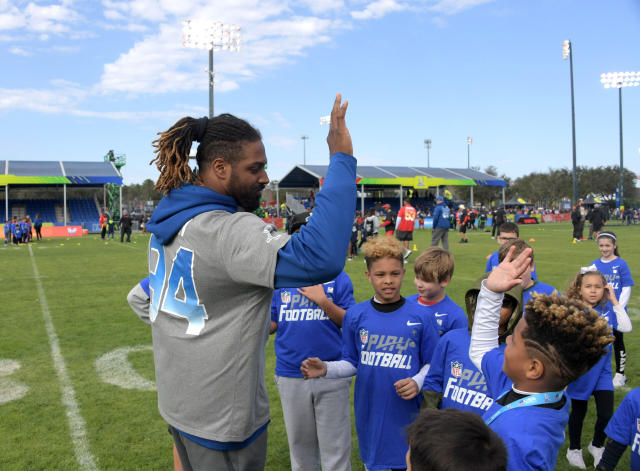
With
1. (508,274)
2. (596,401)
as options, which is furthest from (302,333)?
(596,401)

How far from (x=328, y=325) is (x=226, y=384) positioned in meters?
1.81

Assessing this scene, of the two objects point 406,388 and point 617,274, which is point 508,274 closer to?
point 406,388

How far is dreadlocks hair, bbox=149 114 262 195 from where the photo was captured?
A: 1.71 meters

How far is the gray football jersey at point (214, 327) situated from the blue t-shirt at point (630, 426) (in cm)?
203

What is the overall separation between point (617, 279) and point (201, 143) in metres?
5.46

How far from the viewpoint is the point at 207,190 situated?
1686 mm

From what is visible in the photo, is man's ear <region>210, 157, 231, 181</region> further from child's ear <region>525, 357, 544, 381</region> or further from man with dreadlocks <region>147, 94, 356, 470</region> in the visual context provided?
child's ear <region>525, 357, 544, 381</region>

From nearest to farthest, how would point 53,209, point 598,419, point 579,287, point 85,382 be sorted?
point 598,419 < point 579,287 < point 85,382 < point 53,209

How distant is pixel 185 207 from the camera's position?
1.68 m

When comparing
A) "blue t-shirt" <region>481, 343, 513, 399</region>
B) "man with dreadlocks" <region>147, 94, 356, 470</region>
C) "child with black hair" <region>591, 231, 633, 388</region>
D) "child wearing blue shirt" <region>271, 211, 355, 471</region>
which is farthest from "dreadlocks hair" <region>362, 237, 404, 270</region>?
"child with black hair" <region>591, 231, 633, 388</region>

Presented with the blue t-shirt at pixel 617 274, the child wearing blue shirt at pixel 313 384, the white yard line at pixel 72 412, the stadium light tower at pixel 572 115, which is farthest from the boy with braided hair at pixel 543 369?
the stadium light tower at pixel 572 115

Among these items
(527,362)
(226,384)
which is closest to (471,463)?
(527,362)

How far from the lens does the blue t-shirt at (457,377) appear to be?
8.75ft

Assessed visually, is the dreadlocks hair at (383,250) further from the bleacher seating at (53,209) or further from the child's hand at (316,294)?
the bleacher seating at (53,209)
